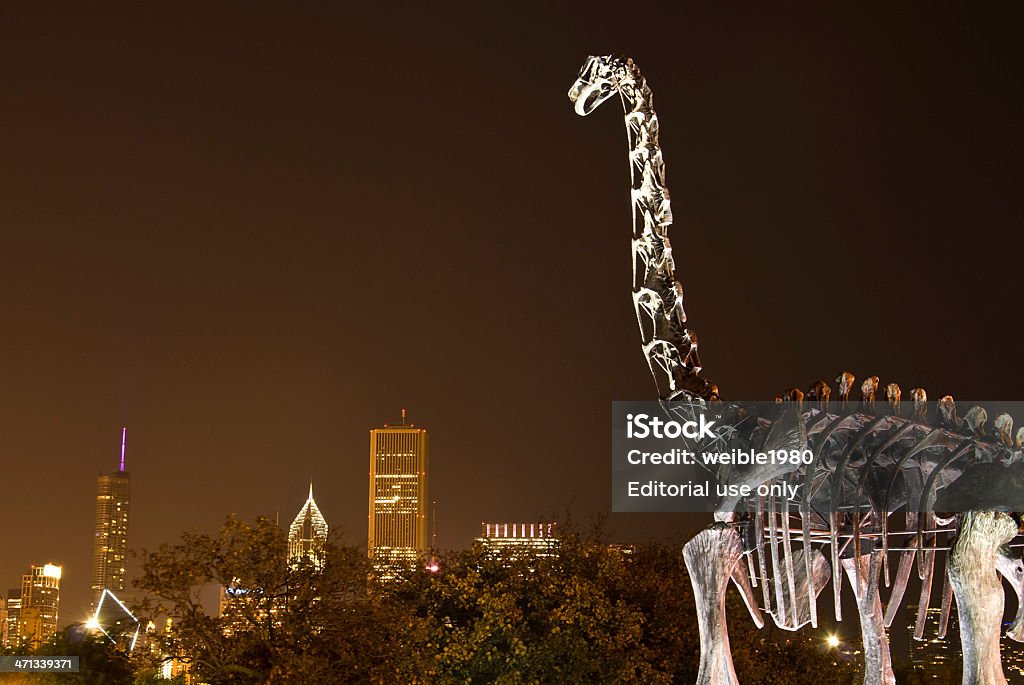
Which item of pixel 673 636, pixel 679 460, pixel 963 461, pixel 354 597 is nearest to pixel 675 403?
pixel 679 460

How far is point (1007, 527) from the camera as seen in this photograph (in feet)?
53.3

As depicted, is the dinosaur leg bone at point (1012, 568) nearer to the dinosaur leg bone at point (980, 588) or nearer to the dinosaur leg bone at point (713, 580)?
the dinosaur leg bone at point (980, 588)

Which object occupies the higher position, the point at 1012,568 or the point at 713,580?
the point at 1012,568

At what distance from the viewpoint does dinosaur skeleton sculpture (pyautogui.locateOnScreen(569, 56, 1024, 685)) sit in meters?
15.6

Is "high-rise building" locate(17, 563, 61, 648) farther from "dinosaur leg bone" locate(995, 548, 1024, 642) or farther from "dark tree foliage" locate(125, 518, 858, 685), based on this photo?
"dinosaur leg bone" locate(995, 548, 1024, 642)

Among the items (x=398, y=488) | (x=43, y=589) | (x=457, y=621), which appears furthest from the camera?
(x=398, y=488)

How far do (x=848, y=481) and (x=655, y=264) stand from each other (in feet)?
12.9

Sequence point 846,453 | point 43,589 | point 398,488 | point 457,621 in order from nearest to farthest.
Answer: point 846,453 < point 457,621 < point 43,589 < point 398,488

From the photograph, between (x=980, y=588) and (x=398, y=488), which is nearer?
(x=980, y=588)

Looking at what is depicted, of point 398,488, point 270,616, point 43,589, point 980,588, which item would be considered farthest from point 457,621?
point 398,488

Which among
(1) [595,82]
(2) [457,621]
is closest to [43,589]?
(2) [457,621]

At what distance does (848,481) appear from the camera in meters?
16.5

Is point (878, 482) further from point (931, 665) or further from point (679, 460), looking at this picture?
point (931, 665)

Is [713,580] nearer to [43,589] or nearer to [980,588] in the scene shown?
[980,588]
